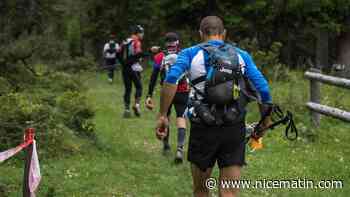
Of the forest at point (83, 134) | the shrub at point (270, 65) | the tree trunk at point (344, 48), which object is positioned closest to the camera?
the forest at point (83, 134)

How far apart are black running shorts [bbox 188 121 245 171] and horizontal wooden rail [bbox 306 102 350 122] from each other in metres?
4.80

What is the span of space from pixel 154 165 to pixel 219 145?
4.09m

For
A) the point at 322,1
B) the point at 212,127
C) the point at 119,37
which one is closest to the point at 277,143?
the point at 212,127

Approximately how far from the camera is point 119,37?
124 ft

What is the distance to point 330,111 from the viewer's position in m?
11.3

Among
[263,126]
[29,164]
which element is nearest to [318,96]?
[263,126]

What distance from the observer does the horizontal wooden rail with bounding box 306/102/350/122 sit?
411 inches

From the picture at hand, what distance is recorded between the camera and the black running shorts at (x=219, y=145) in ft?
19.3

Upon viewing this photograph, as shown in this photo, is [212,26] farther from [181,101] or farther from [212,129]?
[181,101]

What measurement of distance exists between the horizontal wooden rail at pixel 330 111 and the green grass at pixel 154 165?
0.39 metres

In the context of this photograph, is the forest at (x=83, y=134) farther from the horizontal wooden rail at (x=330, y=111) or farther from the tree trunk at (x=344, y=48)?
the tree trunk at (x=344, y=48)

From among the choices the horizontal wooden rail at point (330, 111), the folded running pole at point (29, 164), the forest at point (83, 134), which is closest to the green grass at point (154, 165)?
the forest at point (83, 134)

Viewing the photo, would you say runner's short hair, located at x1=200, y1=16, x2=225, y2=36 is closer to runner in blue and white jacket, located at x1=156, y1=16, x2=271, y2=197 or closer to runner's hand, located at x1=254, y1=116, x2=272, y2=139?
runner in blue and white jacket, located at x1=156, y1=16, x2=271, y2=197

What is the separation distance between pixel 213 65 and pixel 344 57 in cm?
2775
